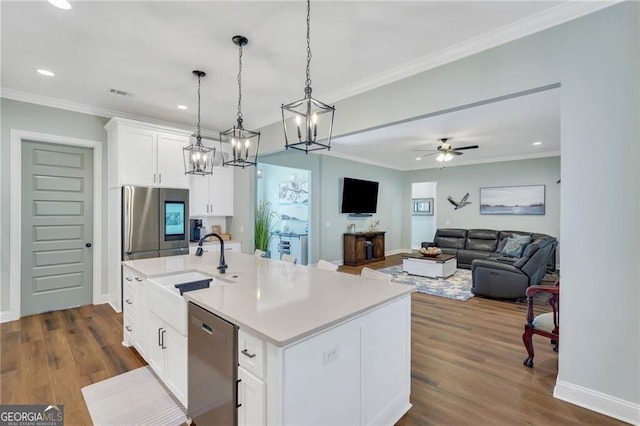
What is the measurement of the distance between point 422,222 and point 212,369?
10205 mm

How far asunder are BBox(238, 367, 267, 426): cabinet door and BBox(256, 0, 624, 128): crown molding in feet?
9.75

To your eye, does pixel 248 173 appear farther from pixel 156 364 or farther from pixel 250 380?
pixel 250 380

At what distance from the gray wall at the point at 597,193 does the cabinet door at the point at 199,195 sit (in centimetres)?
453

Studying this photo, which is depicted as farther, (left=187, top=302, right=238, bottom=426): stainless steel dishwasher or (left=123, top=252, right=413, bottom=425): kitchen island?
(left=187, top=302, right=238, bottom=426): stainless steel dishwasher

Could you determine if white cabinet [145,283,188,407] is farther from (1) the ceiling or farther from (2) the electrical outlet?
(1) the ceiling

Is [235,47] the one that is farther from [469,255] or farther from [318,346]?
[469,255]

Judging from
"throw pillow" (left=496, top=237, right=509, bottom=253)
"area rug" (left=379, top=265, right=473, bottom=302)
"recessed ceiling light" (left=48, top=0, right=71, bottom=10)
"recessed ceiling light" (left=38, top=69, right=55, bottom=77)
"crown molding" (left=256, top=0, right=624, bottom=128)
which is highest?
"recessed ceiling light" (left=38, top=69, right=55, bottom=77)

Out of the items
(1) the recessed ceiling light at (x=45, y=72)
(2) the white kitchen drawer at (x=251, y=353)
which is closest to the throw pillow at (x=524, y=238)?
(2) the white kitchen drawer at (x=251, y=353)

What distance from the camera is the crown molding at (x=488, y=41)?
2.11 meters

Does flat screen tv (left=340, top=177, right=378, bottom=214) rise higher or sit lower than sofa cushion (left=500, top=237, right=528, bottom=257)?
higher

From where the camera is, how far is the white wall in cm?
1067

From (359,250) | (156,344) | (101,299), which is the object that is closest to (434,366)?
(156,344)

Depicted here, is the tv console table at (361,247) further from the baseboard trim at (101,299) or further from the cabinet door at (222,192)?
the baseboard trim at (101,299)

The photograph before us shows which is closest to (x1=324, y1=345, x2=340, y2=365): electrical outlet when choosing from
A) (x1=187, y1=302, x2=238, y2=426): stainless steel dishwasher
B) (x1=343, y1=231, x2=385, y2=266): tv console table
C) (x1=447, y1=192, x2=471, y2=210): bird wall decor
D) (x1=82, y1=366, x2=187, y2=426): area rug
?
(x1=187, y1=302, x2=238, y2=426): stainless steel dishwasher
